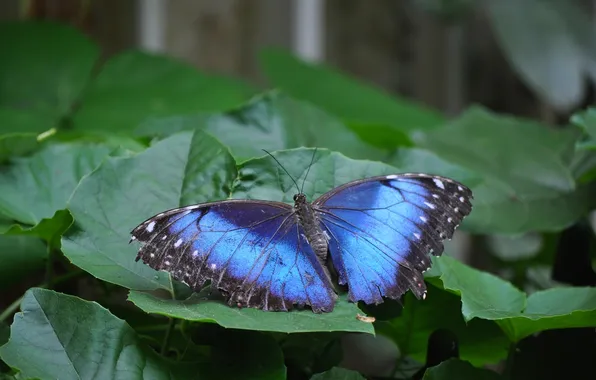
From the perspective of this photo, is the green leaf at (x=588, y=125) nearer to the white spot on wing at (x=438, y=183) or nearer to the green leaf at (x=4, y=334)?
the white spot on wing at (x=438, y=183)

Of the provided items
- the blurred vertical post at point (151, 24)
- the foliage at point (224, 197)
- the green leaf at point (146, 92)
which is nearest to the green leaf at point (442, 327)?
the foliage at point (224, 197)

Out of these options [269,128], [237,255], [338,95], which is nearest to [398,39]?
[338,95]

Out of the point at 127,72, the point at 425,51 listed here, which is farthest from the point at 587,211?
the point at 425,51

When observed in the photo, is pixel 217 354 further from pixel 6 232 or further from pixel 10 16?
pixel 10 16

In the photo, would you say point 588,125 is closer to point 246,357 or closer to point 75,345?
point 246,357

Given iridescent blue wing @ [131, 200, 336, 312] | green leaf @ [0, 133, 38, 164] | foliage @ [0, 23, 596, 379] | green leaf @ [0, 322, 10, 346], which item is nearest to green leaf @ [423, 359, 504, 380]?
foliage @ [0, 23, 596, 379]

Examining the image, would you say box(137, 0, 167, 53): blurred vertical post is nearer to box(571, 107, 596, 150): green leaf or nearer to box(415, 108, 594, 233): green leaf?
box(415, 108, 594, 233): green leaf
